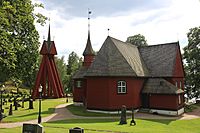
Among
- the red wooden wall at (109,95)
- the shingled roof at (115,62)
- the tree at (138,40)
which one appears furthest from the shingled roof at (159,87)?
the tree at (138,40)

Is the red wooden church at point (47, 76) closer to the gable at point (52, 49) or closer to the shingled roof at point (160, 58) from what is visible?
the gable at point (52, 49)

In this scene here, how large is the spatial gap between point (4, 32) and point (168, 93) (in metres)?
22.3

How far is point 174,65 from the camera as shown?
33.6m

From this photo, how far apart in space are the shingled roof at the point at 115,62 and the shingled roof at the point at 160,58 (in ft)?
5.32

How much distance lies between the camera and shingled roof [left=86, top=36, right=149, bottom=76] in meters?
29.6

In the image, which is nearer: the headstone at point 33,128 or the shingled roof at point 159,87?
the headstone at point 33,128

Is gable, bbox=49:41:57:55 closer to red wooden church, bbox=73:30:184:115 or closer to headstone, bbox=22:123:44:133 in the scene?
red wooden church, bbox=73:30:184:115

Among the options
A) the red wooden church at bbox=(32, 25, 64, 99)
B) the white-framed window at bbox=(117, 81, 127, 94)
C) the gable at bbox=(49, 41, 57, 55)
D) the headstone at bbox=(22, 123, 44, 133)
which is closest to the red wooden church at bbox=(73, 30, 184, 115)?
the white-framed window at bbox=(117, 81, 127, 94)

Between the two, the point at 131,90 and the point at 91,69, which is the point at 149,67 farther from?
the point at 91,69

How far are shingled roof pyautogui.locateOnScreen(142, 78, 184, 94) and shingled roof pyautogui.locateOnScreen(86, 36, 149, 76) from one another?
1.58m

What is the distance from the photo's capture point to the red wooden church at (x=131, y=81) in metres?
29.2

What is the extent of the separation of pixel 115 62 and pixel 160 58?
29.9 ft

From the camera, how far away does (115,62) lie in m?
30.3

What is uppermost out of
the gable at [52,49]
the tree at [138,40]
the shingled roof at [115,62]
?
the tree at [138,40]
